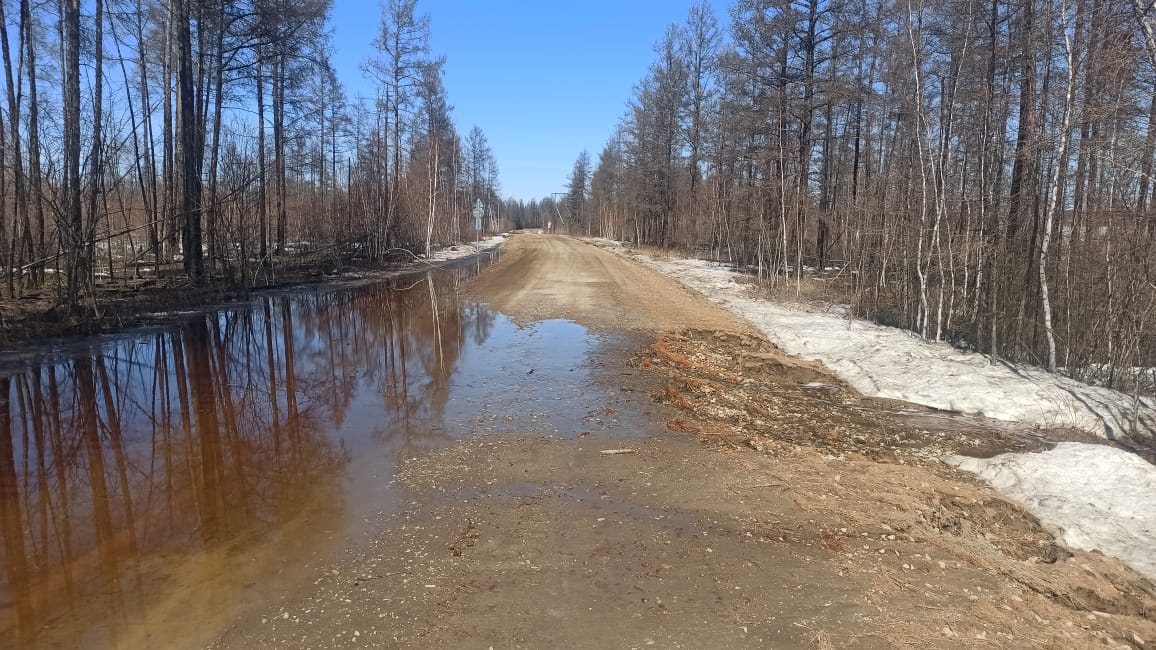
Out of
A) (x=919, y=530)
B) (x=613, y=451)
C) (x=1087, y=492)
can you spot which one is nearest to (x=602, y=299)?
(x=613, y=451)

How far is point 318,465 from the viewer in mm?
5273

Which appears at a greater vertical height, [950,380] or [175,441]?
[950,380]

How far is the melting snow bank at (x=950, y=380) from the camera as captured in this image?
272 inches

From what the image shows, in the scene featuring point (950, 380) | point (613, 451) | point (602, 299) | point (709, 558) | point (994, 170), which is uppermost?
point (994, 170)

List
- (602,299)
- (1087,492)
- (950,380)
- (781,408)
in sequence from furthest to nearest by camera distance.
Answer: (602,299) < (950,380) < (781,408) < (1087,492)

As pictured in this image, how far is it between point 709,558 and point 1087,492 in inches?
134

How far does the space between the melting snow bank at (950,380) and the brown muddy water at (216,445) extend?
3757 mm

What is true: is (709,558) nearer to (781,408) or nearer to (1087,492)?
(1087,492)

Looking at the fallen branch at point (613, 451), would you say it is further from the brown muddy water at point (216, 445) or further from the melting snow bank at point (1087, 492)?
the melting snow bank at point (1087, 492)

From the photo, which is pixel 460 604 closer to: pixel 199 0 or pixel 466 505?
pixel 466 505

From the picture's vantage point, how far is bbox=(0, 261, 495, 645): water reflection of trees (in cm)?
366

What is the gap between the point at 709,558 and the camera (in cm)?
384

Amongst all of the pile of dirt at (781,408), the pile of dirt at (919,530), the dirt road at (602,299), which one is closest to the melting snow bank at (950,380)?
the pile of dirt at (781,408)

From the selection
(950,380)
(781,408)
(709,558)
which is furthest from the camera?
(950,380)
